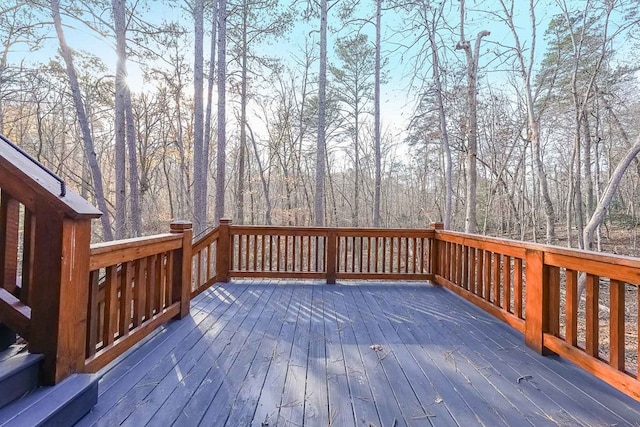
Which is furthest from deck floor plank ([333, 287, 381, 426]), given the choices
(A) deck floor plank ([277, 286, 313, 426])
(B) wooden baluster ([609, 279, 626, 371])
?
(B) wooden baluster ([609, 279, 626, 371])

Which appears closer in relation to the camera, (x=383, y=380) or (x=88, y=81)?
(x=383, y=380)

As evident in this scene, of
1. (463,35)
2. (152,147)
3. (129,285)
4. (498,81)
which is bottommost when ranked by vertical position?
Result: (129,285)

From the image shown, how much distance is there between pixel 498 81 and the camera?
999 cm

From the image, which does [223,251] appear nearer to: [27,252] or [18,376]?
[27,252]

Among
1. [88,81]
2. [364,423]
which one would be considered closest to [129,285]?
[364,423]

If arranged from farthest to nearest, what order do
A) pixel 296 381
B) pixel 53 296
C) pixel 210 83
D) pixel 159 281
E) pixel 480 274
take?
pixel 210 83 < pixel 480 274 < pixel 159 281 < pixel 296 381 < pixel 53 296

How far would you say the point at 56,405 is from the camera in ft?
4.10

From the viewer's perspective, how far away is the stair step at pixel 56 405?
116 centimetres

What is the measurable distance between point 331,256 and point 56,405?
3376 millimetres

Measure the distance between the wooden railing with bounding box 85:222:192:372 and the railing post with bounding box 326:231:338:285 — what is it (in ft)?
6.63

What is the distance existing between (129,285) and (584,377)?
3062mm

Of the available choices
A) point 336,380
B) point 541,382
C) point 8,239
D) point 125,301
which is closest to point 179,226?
point 125,301

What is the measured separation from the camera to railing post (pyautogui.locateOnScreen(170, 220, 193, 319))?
111 inches

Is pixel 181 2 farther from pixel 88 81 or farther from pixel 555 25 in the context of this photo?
pixel 555 25
